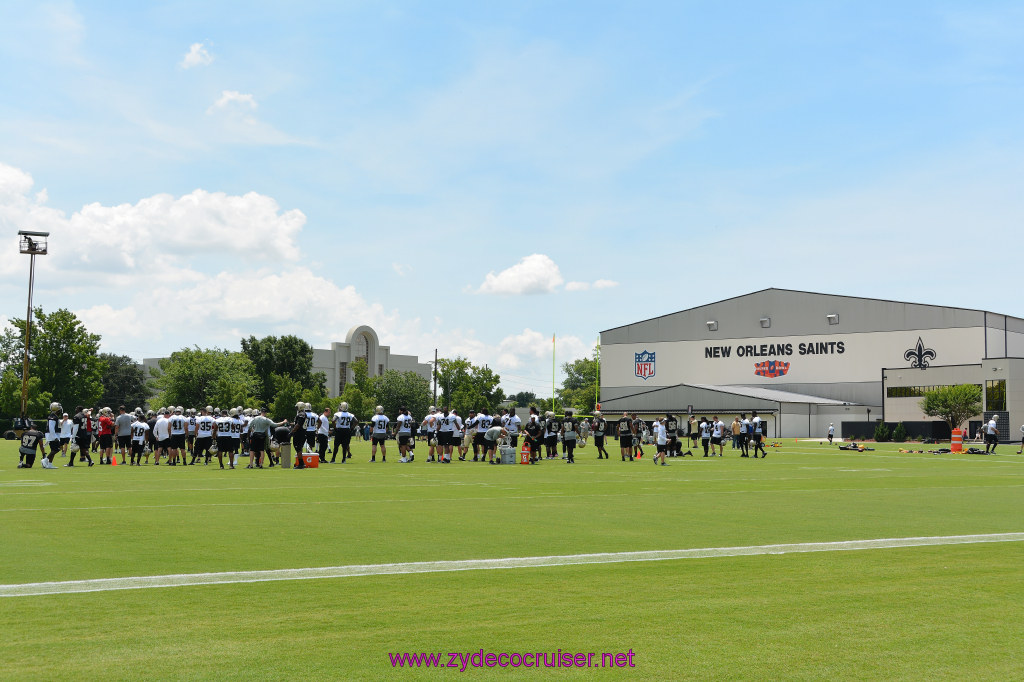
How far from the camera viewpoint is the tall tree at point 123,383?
123188 millimetres

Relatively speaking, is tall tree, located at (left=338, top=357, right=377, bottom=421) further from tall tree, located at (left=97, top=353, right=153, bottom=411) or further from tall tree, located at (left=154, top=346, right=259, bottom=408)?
tall tree, located at (left=97, top=353, right=153, bottom=411)

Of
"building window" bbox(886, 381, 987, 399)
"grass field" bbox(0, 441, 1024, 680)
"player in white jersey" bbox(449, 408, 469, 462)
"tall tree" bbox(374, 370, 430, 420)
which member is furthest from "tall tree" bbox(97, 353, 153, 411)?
"grass field" bbox(0, 441, 1024, 680)

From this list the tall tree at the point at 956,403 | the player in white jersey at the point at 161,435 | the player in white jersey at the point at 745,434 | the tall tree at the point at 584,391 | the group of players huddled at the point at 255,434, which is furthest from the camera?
the tall tree at the point at 584,391

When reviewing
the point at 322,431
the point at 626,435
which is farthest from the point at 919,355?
the point at 322,431

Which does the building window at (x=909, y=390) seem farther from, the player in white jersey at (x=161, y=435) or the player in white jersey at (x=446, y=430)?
the player in white jersey at (x=161, y=435)

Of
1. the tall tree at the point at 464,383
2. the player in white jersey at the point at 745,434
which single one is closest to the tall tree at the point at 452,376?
the tall tree at the point at 464,383

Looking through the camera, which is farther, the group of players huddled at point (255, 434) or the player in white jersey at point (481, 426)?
the player in white jersey at point (481, 426)

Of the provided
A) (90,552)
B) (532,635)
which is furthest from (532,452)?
(532,635)

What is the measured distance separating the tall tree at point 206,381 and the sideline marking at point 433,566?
268 feet

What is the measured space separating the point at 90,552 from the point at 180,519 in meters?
3.27

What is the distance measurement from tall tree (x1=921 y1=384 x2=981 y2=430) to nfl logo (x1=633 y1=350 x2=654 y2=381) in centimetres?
3494

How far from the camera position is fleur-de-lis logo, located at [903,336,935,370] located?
Answer: 82.4 meters

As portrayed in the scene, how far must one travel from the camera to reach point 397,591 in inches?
298

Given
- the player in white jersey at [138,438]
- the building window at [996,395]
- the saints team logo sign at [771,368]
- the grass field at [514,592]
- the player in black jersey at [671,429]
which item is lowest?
the grass field at [514,592]
